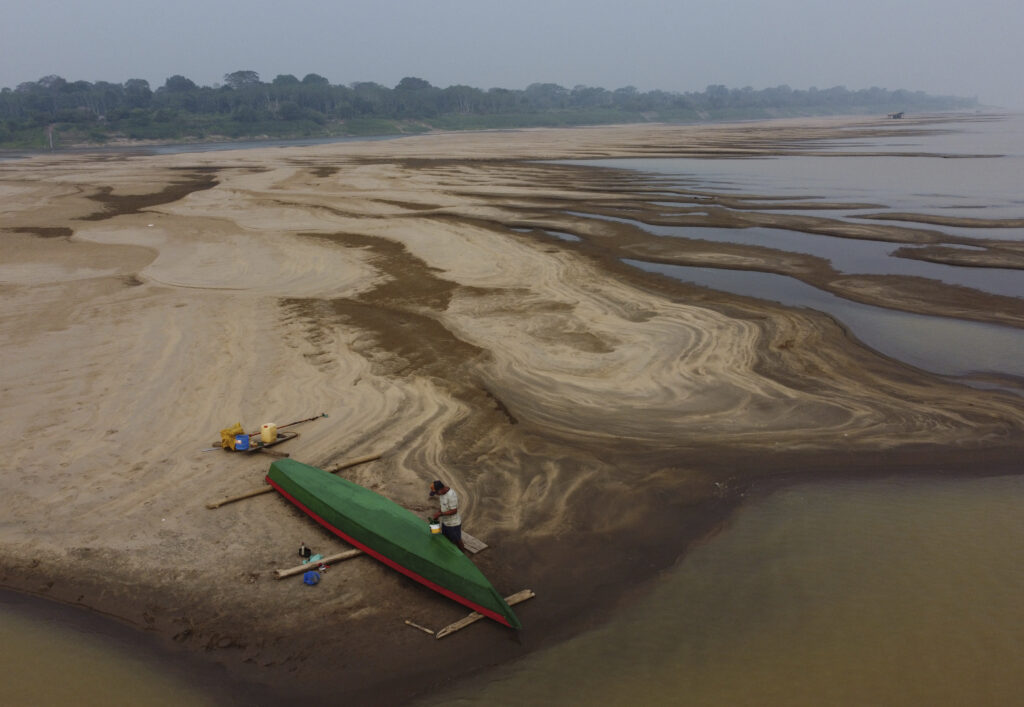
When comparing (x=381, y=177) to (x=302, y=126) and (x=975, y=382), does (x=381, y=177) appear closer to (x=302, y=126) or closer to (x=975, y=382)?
(x=975, y=382)

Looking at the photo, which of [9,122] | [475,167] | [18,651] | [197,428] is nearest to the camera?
[18,651]

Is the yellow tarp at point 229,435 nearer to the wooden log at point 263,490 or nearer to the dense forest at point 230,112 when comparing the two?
the wooden log at point 263,490

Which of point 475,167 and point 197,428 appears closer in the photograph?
point 197,428

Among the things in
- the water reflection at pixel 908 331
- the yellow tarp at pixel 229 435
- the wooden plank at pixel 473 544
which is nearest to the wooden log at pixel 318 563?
the wooden plank at pixel 473 544

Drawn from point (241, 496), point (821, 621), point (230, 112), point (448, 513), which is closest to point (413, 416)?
point (241, 496)

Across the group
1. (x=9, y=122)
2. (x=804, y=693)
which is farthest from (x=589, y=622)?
(x=9, y=122)
